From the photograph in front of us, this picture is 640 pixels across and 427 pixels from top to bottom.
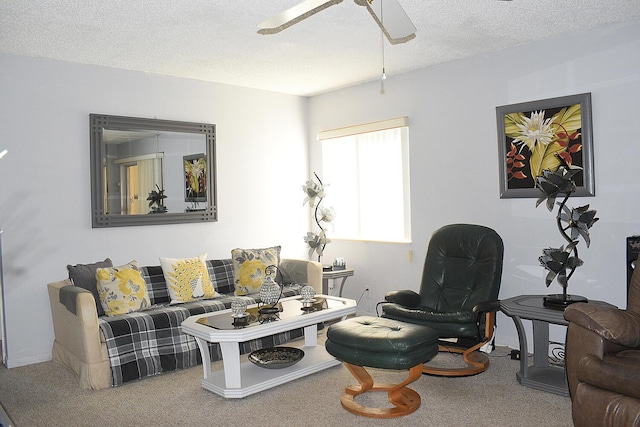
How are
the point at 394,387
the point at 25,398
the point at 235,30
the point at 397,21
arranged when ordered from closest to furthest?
the point at 397,21 < the point at 394,387 < the point at 25,398 < the point at 235,30

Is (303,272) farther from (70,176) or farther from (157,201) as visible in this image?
(70,176)

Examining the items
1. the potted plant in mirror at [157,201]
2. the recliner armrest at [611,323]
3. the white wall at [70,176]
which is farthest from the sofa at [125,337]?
the recliner armrest at [611,323]

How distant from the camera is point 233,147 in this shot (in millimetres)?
5605

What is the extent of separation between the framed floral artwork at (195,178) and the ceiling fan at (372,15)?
264cm

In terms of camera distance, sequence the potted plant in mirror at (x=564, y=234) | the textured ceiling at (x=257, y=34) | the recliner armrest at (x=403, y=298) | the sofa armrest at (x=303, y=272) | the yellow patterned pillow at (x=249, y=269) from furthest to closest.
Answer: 1. the sofa armrest at (x=303, y=272)
2. the yellow patterned pillow at (x=249, y=269)
3. the recliner armrest at (x=403, y=298)
4. the potted plant in mirror at (x=564, y=234)
5. the textured ceiling at (x=257, y=34)

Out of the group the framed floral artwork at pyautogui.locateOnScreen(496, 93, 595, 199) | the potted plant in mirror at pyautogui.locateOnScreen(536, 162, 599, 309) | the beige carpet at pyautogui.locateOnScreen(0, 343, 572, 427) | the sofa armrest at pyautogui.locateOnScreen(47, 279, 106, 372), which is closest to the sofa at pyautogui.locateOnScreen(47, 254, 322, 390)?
the sofa armrest at pyautogui.locateOnScreen(47, 279, 106, 372)

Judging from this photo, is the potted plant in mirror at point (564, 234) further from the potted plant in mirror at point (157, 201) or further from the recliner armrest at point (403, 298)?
the potted plant in mirror at point (157, 201)

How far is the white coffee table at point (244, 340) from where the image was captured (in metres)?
3.41

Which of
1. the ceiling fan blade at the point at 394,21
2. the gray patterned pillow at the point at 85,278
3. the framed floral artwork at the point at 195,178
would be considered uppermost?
the ceiling fan blade at the point at 394,21

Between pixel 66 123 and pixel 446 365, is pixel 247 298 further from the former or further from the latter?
pixel 66 123

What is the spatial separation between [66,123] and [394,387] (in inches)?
133

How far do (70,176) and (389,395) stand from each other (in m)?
3.15

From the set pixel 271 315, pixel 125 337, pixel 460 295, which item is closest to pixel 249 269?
pixel 271 315

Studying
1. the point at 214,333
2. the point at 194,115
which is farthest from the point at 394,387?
the point at 194,115
